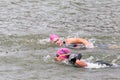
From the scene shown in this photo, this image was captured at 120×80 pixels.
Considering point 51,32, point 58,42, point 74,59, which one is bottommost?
point 51,32

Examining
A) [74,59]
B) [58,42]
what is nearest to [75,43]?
[58,42]

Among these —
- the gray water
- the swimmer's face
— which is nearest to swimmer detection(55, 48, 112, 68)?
the gray water

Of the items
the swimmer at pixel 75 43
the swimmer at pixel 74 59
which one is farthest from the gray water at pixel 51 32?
the swimmer at pixel 75 43

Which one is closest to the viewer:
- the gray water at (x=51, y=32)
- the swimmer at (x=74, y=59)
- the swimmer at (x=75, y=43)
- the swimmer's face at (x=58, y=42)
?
the gray water at (x=51, y=32)

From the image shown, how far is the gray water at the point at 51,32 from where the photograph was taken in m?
15.0

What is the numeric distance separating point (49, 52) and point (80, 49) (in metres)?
1.42

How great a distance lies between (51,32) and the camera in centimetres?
2167

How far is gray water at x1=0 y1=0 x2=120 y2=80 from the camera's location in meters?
15.0

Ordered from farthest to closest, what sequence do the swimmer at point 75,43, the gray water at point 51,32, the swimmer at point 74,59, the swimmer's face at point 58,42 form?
the swimmer's face at point 58,42, the swimmer at point 75,43, the swimmer at point 74,59, the gray water at point 51,32

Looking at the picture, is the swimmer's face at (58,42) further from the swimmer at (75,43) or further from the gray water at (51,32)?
the gray water at (51,32)

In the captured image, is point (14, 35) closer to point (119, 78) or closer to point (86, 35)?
point (86, 35)

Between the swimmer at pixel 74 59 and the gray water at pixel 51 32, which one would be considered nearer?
the gray water at pixel 51 32

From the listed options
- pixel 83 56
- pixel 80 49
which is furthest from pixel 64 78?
pixel 80 49

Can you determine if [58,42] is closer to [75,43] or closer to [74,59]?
[75,43]
